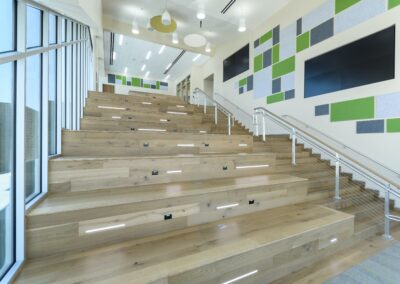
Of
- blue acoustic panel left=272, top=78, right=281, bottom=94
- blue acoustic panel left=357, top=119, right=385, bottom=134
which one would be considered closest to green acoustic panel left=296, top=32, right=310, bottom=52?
blue acoustic panel left=272, top=78, right=281, bottom=94

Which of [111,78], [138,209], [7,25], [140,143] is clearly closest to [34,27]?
[7,25]

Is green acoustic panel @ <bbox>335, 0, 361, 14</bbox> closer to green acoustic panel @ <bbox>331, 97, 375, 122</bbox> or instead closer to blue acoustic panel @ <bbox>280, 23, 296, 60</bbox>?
blue acoustic panel @ <bbox>280, 23, 296, 60</bbox>

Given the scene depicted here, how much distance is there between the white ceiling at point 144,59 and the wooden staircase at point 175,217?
681 cm

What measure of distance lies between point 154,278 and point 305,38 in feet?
18.3

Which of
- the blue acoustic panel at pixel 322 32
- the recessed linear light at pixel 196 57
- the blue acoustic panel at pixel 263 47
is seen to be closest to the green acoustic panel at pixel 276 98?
the blue acoustic panel at pixel 322 32

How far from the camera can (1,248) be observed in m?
1.22

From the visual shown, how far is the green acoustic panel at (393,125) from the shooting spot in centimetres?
331

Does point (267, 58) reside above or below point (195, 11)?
below

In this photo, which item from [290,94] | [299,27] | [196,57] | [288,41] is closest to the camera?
[299,27]

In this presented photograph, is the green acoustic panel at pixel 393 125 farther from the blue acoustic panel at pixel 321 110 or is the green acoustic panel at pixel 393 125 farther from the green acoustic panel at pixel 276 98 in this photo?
the green acoustic panel at pixel 276 98

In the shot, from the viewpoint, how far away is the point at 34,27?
5.57ft

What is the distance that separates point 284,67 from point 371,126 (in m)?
2.52

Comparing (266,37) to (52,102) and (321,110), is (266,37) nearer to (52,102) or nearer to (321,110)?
(321,110)

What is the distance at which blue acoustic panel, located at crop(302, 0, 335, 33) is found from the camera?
14.4 feet
